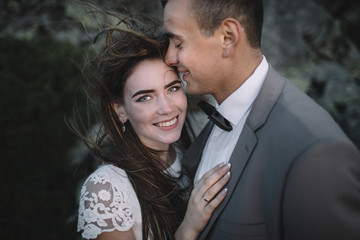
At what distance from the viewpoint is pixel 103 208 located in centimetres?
223

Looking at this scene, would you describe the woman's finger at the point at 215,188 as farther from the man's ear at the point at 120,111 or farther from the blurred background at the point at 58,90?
the blurred background at the point at 58,90

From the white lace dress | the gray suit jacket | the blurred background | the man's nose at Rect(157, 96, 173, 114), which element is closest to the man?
the gray suit jacket

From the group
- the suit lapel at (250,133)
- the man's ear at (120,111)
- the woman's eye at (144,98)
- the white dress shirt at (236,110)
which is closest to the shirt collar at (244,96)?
the white dress shirt at (236,110)

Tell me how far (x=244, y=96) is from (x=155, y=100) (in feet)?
2.46

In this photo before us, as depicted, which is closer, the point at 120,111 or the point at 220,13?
the point at 220,13

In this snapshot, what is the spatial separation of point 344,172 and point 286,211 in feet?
1.11

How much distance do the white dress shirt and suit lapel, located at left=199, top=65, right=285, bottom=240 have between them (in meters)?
0.14

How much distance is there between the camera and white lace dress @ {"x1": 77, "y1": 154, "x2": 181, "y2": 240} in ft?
7.28

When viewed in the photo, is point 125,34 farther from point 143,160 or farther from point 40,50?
point 40,50

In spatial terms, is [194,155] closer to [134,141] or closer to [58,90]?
[134,141]

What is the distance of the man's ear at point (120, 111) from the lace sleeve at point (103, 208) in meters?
0.57

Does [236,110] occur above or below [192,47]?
below

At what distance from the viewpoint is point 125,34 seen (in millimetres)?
2568

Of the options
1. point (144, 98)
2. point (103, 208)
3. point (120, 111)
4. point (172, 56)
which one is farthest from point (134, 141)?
point (172, 56)
